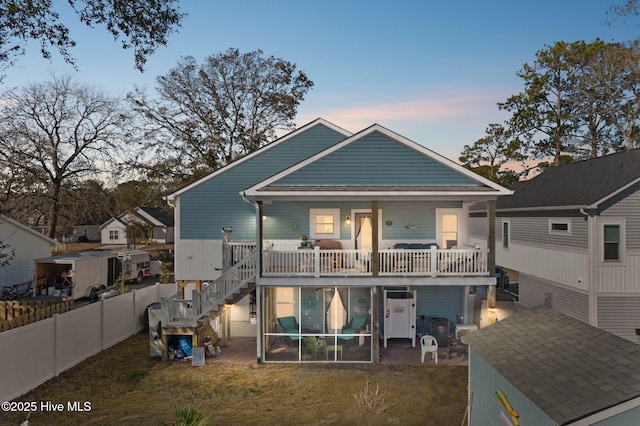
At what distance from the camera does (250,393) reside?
10.5 metres

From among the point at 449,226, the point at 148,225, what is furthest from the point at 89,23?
the point at 148,225

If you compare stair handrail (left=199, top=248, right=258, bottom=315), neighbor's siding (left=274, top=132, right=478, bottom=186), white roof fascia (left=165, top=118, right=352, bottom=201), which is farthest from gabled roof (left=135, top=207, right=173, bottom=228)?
neighbor's siding (left=274, top=132, right=478, bottom=186)

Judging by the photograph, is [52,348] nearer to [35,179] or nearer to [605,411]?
[35,179]

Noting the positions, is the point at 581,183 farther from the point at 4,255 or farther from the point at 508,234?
the point at 4,255

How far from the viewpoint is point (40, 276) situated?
23.0 metres

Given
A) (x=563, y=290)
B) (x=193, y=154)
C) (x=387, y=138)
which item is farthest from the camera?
(x=193, y=154)

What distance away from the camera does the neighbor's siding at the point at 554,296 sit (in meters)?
15.3

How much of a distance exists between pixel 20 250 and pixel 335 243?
19.8 m

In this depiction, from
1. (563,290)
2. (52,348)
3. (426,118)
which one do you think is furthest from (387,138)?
(426,118)

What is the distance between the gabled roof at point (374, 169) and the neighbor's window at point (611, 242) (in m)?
5.89

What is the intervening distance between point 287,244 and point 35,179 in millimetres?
10489

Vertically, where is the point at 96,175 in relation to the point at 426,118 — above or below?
below

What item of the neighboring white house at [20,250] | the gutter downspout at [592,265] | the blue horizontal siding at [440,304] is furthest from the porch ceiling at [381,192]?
the neighboring white house at [20,250]

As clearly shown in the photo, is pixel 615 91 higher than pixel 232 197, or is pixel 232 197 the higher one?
pixel 615 91
